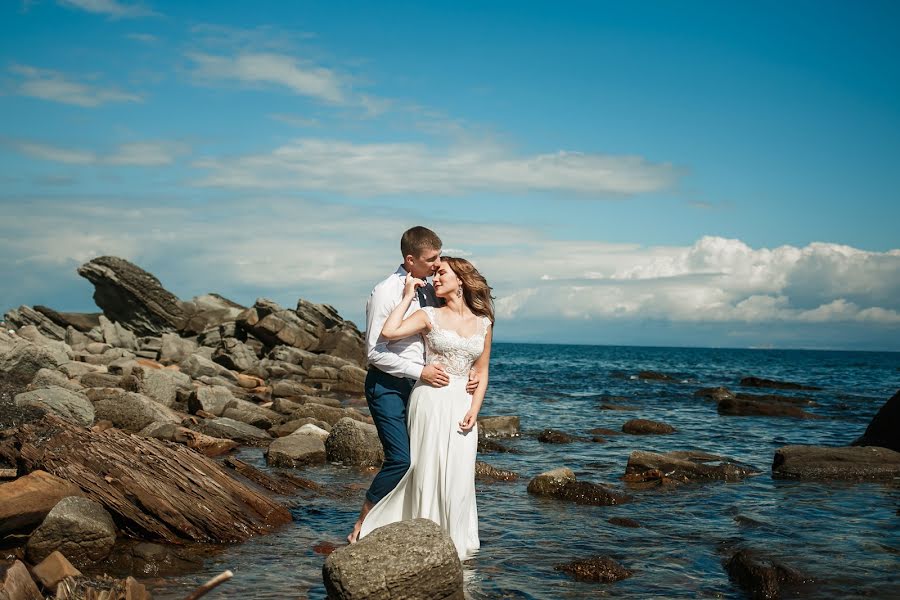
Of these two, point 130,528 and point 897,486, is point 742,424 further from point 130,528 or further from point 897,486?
point 130,528

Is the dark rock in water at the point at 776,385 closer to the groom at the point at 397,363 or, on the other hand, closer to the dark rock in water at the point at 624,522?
the dark rock in water at the point at 624,522

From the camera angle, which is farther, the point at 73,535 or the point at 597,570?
the point at 597,570

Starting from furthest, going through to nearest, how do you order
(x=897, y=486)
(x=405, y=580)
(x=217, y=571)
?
(x=897, y=486) → (x=217, y=571) → (x=405, y=580)

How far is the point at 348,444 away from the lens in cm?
1407

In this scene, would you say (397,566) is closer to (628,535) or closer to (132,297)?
(628,535)

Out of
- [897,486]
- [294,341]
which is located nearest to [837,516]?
[897,486]

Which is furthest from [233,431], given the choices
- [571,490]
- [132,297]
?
[132,297]

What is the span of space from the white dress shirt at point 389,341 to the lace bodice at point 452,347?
0.15m

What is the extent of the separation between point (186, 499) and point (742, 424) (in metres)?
20.0

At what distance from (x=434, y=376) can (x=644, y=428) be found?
15.7 m

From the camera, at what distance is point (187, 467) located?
28.9ft

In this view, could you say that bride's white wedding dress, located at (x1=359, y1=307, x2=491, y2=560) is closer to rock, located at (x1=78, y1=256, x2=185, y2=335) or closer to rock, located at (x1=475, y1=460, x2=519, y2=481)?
rock, located at (x1=475, y1=460, x2=519, y2=481)

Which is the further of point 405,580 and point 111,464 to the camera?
point 111,464

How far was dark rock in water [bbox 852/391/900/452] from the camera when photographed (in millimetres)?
16953
